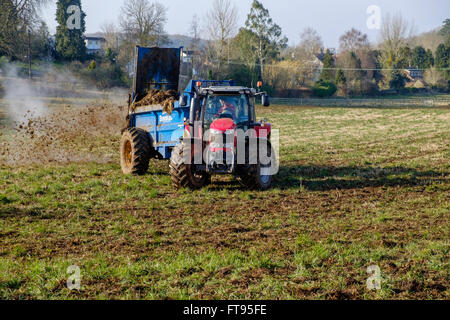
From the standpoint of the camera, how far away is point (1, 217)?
8.14 metres

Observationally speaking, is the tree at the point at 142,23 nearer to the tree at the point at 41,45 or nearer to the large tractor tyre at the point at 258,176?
the tree at the point at 41,45

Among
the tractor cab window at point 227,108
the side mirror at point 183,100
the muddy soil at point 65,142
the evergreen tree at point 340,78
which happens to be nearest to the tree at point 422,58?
the evergreen tree at point 340,78

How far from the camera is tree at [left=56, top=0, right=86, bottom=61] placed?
149 feet

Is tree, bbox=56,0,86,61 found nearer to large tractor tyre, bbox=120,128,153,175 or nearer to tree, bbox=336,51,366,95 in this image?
large tractor tyre, bbox=120,128,153,175

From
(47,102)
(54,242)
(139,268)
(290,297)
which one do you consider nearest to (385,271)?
(290,297)

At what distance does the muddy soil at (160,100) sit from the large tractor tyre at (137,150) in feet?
2.58

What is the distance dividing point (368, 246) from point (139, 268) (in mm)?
3244

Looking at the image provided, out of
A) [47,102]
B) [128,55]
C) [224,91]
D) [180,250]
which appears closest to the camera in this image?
[180,250]

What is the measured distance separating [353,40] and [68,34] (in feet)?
173

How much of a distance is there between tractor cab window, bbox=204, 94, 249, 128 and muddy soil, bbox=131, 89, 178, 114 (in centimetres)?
117

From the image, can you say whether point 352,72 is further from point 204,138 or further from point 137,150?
point 204,138

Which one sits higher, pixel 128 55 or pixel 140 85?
pixel 128 55

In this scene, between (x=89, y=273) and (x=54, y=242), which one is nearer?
(x=89, y=273)
